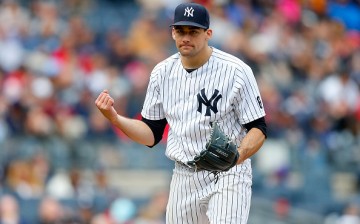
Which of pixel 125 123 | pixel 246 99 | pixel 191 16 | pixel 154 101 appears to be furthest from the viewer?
pixel 154 101

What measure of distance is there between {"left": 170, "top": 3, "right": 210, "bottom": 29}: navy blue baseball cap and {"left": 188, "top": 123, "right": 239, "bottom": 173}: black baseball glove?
0.62 m

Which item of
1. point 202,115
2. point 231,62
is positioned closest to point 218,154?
point 202,115

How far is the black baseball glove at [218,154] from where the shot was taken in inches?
228

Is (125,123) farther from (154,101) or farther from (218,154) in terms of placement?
(218,154)

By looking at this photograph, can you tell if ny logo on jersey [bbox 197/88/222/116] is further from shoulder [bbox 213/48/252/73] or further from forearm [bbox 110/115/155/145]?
forearm [bbox 110/115/155/145]

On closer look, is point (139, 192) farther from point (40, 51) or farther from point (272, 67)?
point (272, 67)

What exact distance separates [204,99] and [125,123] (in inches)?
20.5

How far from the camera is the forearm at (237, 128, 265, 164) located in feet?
19.8

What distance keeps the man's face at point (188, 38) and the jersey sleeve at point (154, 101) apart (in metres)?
0.36

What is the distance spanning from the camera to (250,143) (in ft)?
20.0

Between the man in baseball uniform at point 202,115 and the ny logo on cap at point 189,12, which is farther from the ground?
the ny logo on cap at point 189,12

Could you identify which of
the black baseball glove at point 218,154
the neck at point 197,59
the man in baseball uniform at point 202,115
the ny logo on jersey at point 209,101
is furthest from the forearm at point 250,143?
the neck at point 197,59

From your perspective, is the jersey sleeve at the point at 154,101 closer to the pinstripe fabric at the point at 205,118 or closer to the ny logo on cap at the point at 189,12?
the pinstripe fabric at the point at 205,118

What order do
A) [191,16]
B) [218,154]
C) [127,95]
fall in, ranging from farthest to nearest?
[127,95], [191,16], [218,154]
